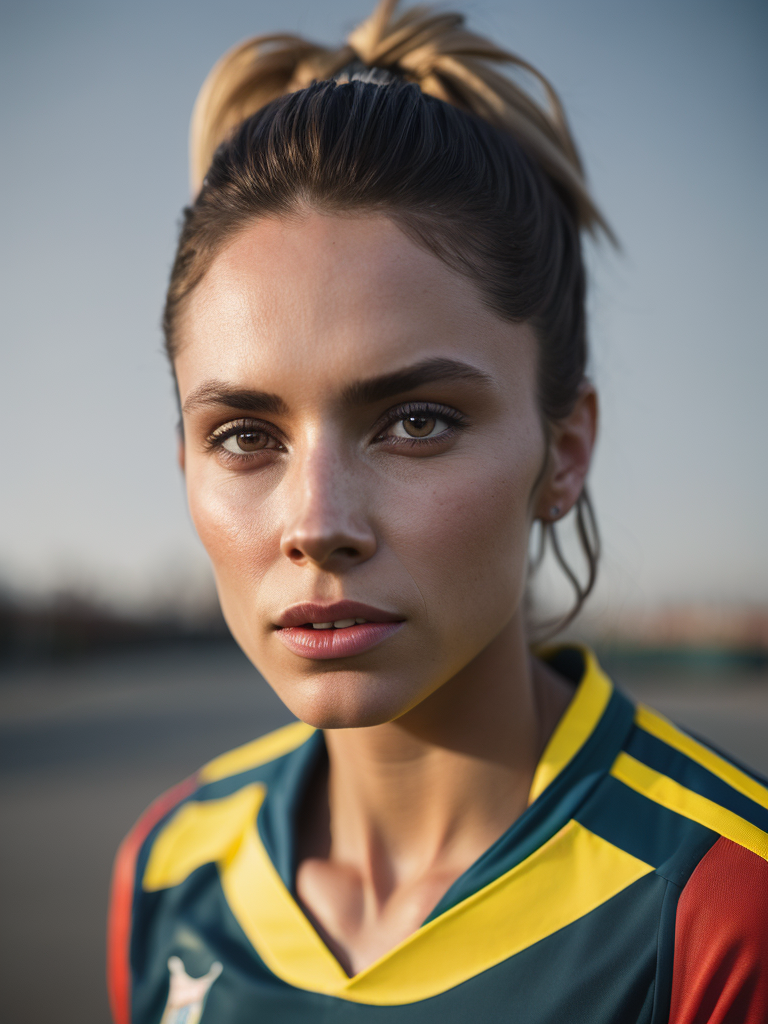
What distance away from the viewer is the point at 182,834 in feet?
6.11

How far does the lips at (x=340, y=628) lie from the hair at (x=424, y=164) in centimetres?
49

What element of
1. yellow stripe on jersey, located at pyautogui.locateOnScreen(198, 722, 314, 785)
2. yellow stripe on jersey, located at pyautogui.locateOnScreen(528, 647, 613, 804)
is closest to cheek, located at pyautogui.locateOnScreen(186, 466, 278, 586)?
yellow stripe on jersey, located at pyautogui.locateOnScreen(528, 647, 613, 804)

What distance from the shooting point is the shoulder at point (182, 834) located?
172cm

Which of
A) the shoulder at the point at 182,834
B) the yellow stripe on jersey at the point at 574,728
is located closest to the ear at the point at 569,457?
the yellow stripe on jersey at the point at 574,728

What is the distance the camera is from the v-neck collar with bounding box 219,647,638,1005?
1254mm

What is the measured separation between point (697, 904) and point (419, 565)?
651 millimetres

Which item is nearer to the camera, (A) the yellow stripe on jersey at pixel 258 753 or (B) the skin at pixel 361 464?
(B) the skin at pixel 361 464

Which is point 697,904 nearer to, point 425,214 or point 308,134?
point 425,214

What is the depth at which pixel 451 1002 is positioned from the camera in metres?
1.24

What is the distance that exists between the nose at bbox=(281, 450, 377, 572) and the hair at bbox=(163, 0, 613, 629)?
0.39 m

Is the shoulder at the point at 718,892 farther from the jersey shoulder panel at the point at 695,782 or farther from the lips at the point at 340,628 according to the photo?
the lips at the point at 340,628

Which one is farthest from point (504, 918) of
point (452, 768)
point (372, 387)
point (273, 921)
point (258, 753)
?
point (258, 753)

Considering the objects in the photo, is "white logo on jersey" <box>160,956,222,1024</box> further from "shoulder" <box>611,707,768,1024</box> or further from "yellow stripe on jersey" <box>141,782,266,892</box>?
"shoulder" <box>611,707,768,1024</box>

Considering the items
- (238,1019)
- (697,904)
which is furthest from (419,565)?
(238,1019)
